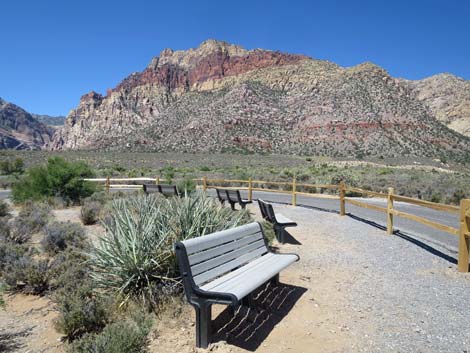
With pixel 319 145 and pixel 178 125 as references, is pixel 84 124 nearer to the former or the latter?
pixel 178 125

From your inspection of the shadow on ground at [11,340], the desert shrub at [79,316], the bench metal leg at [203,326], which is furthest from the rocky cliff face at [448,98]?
the shadow on ground at [11,340]

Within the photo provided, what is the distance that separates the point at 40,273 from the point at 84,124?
203118 millimetres

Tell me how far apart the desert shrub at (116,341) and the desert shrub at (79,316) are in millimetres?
254

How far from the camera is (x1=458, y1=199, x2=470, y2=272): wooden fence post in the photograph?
6668 millimetres

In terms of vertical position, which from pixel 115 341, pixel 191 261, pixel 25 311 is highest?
pixel 191 261

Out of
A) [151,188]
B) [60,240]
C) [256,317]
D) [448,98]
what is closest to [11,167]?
[151,188]

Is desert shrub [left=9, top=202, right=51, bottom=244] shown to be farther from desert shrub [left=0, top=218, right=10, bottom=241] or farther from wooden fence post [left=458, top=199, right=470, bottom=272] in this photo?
wooden fence post [left=458, top=199, right=470, bottom=272]

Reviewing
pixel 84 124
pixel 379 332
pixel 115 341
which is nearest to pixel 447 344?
pixel 379 332

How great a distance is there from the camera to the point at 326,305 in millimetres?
5199

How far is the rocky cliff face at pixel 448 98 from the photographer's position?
12456 centimetres

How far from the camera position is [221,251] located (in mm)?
4699

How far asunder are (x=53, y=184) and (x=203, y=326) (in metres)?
14.1

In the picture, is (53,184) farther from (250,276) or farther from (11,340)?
(250,276)

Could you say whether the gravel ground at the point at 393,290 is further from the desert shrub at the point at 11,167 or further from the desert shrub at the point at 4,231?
the desert shrub at the point at 11,167
